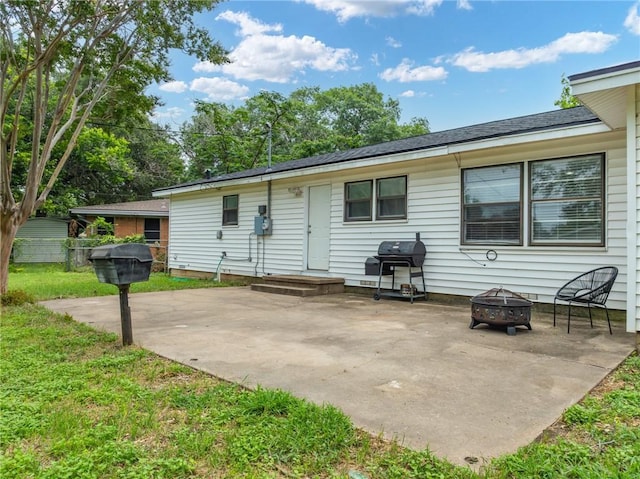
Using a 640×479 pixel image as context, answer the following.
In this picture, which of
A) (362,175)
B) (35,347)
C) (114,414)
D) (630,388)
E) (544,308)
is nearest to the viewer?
(114,414)

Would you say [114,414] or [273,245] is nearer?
[114,414]

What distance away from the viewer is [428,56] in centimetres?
1828

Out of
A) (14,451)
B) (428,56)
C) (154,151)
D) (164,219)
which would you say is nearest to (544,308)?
(14,451)

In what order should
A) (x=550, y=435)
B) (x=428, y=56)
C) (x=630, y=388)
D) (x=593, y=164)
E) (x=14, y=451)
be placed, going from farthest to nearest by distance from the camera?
(x=428, y=56)
(x=593, y=164)
(x=630, y=388)
(x=550, y=435)
(x=14, y=451)

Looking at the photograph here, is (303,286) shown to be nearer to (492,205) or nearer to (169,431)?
(492,205)

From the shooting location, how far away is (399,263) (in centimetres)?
674

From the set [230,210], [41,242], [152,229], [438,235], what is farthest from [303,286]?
[41,242]

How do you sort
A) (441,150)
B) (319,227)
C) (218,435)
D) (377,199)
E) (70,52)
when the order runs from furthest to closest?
(319,227)
(377,199)
(70,52)
(441,150)
(218,435)

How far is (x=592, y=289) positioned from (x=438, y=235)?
2405mm

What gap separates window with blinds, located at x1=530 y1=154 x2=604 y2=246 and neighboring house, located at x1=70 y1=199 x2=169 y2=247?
51.5 feet

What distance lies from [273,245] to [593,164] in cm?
656

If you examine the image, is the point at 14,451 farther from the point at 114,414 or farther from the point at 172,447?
the point at 172,447

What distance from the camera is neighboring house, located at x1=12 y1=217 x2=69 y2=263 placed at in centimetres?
1705

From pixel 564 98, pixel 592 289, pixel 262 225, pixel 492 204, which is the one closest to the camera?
pixel 592 289
